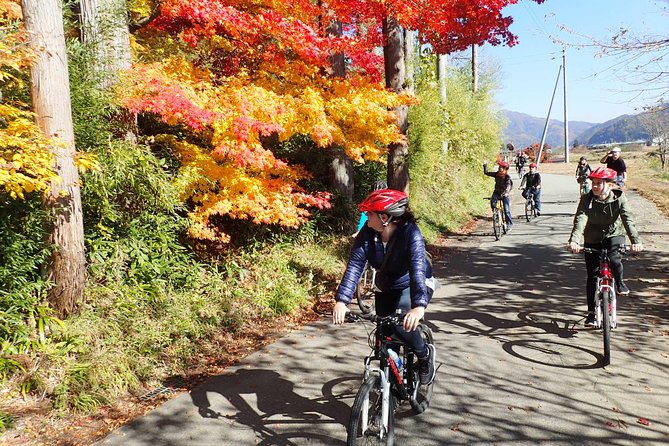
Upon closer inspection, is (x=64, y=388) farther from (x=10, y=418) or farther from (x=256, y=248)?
(x=256, y=248)

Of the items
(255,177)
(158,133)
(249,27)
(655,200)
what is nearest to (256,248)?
(255,177)

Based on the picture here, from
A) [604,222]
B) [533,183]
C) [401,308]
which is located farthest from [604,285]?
[533,183]

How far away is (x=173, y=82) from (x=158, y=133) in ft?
4.84

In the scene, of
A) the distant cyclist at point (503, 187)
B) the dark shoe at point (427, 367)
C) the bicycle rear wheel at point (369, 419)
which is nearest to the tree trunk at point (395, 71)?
the distant cyclist at point (503, 187)

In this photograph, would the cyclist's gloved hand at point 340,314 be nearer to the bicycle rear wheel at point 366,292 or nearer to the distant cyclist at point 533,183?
the bicycle rear wheel at point 366,292

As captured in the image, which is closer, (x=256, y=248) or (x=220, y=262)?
(x=220, y=262)

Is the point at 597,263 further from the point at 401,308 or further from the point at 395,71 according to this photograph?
the point at 395,71

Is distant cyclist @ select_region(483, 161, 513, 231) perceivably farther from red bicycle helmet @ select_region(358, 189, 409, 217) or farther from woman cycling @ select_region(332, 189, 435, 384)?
red bicycle helmet @ select_region(358, 189, 409, 217)

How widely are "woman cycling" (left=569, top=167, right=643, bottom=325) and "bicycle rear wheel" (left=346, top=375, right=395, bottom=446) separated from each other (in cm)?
342

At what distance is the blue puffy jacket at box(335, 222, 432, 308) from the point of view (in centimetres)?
344

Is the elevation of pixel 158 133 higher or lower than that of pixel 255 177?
higher

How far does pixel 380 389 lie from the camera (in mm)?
3268

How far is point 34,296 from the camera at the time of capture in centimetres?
539

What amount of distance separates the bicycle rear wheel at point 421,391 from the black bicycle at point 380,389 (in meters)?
0.12
